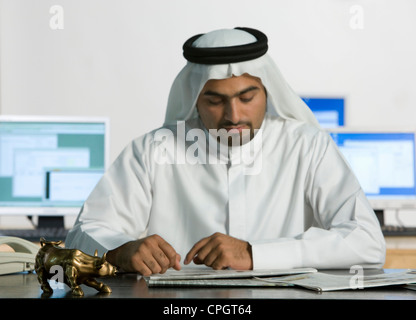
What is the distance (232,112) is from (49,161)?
1969 mm

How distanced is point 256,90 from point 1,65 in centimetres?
409

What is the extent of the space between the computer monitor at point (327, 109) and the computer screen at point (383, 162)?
0.48 meters

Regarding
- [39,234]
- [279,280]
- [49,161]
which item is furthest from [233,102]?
[49,161]

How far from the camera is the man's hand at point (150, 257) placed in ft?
4.72

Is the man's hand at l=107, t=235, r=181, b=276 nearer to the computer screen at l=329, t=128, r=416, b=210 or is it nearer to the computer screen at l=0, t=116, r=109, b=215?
the computer screen at l=0, t=116, r=109, b=215

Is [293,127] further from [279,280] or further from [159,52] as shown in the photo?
[159,52]

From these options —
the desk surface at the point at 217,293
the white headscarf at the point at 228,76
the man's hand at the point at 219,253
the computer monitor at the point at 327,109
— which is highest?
the computer monitor at the point at 327,109

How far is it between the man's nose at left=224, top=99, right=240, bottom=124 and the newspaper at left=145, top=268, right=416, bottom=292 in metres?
0.86

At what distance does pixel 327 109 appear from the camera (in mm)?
4352

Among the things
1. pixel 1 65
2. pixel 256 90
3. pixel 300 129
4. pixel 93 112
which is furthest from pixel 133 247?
pixel 1 65

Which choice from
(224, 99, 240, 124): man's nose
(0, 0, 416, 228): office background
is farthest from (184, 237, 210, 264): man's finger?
(0, 0, 416, 228): office background

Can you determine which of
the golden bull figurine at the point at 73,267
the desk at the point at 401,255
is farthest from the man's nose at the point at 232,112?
the desk at the point at 401,255
